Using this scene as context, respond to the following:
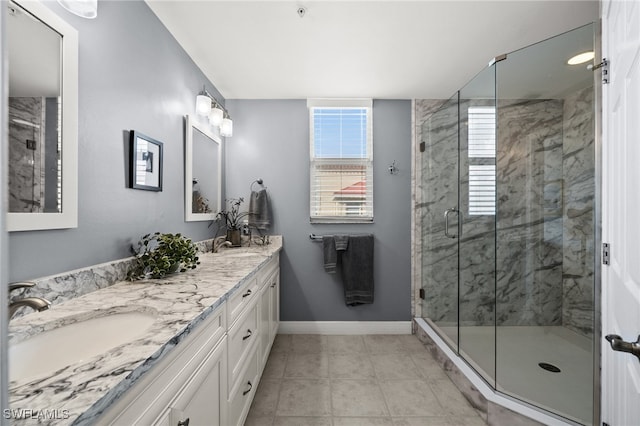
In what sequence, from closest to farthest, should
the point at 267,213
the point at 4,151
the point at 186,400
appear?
the point at 4,151 → the point at 186,400 → the point at 267,213

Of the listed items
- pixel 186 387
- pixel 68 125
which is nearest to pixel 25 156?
pixel 68 125

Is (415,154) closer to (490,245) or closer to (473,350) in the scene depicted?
(490,245)

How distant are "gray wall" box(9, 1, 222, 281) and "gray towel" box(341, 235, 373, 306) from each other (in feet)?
5.08

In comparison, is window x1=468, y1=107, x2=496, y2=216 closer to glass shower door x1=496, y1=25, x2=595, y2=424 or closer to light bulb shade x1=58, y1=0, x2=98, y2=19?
glass shower door x1=496, y1=25, x2=595, y2=424

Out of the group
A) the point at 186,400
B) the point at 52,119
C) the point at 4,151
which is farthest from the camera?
the point at 52,119

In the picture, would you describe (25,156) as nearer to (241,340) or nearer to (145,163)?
(145,163)

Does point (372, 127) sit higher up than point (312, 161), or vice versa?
point (372, 127)

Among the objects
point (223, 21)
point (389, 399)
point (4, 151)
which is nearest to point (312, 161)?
point (223, 21)

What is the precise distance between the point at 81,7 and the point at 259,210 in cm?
183

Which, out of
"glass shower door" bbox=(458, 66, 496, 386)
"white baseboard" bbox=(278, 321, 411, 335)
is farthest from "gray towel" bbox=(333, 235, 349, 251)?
"glass shower door" bbox=(458, 66, 496, 386)

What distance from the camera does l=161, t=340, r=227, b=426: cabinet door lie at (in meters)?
0.78

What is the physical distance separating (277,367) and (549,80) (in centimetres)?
291

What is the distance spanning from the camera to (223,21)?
5.42 feet

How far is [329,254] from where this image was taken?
260 cm
